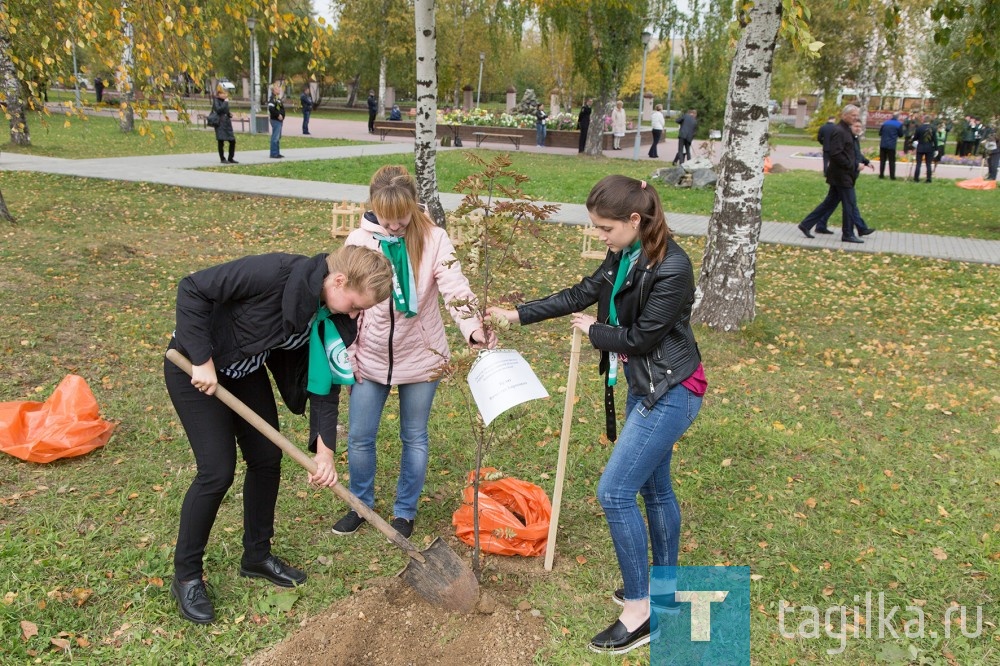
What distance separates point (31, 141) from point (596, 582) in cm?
2196

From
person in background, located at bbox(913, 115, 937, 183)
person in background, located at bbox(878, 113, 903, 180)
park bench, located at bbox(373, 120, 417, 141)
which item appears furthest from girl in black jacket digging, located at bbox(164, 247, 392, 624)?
park bench, located at bbox(373, 120, 417, 141)

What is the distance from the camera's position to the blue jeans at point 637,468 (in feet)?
9.10

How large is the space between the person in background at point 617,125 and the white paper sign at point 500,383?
2321 cm

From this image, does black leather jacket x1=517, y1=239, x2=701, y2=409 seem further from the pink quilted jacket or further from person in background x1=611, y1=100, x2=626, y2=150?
person in background x1=611, y1=100, x2=626, y2=150

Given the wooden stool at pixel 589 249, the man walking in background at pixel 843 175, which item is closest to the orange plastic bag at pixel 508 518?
the wooden stool at pixel 589 249

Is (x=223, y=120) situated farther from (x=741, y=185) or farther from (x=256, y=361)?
(x=256, y=361)

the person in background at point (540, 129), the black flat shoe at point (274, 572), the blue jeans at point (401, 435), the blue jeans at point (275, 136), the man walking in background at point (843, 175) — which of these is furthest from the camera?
the person in background at point (540, 129)

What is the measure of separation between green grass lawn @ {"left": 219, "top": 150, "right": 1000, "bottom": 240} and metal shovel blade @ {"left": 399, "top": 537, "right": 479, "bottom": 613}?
923 cm

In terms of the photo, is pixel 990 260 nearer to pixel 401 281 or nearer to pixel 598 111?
pixel 401 281

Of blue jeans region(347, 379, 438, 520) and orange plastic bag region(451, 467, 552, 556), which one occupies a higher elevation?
blue jeans region(347, 379, 438, 520)

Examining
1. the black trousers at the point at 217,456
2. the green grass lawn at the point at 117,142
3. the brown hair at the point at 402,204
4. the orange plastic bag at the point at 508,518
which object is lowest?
the orange plastic bag at the point at 508,518

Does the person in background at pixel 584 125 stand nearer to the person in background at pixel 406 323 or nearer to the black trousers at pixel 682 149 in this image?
the black trousers at pixel 682 149

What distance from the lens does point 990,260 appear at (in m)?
10.3

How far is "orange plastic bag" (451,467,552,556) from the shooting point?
3607 mm
